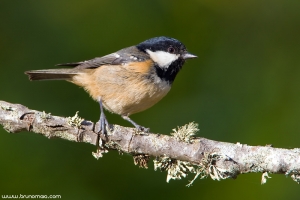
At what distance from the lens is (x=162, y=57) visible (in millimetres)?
4496

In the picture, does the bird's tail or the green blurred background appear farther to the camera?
the bird's tail

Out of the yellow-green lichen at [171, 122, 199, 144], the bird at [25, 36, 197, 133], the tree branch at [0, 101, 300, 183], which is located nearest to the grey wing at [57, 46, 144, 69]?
the bird at [25, 36, 197, 133]

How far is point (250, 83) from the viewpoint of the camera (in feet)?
15.6

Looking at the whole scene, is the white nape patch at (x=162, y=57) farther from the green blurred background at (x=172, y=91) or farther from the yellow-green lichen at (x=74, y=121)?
the yellow-green lichen at (x=74, y=121)

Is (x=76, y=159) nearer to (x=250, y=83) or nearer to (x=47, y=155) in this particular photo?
(x=47, y=155)

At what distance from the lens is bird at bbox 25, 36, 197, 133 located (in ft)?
→ 13.9

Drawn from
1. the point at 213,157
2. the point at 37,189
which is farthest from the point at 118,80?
the point at 213,157

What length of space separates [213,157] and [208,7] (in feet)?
8.32

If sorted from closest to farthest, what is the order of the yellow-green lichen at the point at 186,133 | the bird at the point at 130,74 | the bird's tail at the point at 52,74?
the yellow-green lichen at the point at 186,133 → the bird at the point at 130,74 → the bird's tail at the point at 52,74

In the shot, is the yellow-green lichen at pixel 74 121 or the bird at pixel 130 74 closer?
the yellow-green lichen at pixel 74 121

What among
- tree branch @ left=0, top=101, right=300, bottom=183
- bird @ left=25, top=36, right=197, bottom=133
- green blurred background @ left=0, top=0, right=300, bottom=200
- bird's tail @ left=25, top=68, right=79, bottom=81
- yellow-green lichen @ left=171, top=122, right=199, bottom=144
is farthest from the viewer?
bird's tail @ left=25, top=68, right=79, bottom=81

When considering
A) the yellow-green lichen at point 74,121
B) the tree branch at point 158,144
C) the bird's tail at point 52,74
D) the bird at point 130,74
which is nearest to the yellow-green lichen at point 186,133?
the tree branch at point 158,144

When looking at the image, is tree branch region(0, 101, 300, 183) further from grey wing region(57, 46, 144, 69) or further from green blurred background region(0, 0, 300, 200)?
grey wing region(57, 46, 144, 69)

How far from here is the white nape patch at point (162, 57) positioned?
174 inches
